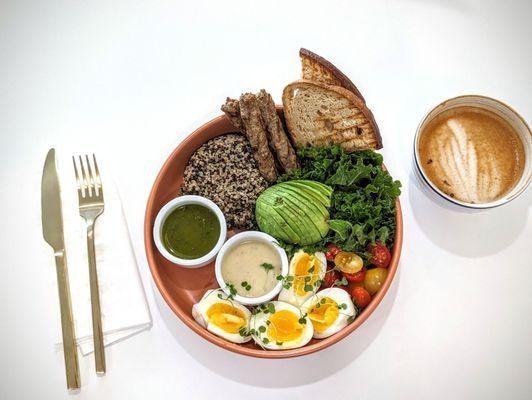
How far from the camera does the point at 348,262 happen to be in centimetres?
175

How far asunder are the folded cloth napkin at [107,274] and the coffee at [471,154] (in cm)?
113

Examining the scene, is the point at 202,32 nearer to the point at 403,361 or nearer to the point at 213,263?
the point at 213,263

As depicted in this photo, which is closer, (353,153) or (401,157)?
(353,153)

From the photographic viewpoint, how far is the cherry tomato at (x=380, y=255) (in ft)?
5.73

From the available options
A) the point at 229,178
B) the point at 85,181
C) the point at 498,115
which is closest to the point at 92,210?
the point at 85,181

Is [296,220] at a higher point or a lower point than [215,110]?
lower

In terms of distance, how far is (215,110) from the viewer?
2.04 m

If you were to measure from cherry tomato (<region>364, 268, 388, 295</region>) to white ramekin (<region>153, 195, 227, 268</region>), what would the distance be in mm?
535

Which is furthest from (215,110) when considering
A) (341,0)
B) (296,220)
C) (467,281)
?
(467,281)

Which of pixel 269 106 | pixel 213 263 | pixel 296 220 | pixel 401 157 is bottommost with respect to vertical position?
pixel 213 263

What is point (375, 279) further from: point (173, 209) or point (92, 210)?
point (92, 210)

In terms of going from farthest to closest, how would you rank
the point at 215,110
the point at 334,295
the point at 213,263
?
the point at 215,110 < the point at 213,263 < the point at 334,295

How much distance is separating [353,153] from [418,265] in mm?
496

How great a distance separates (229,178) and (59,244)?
0.66 meters
